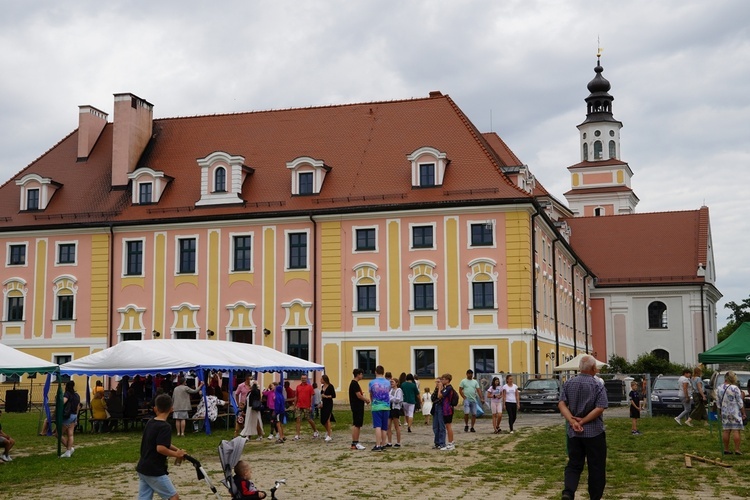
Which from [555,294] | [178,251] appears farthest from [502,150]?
[178,251]

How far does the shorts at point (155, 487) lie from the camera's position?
10.1 metres

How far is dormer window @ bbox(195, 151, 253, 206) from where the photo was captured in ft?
135

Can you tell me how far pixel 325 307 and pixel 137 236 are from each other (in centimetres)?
936

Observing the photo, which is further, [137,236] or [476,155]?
[137,236]

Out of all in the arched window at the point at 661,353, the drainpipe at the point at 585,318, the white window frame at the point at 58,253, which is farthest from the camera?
the arched window at the point at 661,353

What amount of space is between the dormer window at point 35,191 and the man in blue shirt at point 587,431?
37397 mm

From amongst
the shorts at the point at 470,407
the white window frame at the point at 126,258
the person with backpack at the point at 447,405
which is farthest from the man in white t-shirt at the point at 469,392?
the white window frame at the point at 126,258

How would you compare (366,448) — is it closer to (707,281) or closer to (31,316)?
(31,316)

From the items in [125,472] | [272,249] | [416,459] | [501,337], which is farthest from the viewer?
[272,249]

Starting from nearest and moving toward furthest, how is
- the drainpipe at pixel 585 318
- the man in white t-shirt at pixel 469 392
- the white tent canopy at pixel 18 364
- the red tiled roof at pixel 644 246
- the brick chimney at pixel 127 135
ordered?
1. the white tent canopy at pixel 18 364
2. the man in white t-shirt at pixel 469 392
3. the brick chimney at pixel 127 135
4. the drainpipe at pixel 585 318
5. the red tiled roof at pixel 644 246

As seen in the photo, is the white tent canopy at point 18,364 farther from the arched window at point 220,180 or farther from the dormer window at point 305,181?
the arched window at point 220,180

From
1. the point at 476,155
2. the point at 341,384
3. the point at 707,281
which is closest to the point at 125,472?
the point at 341,384

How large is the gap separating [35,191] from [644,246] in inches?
1571

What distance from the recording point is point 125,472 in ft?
53.2
